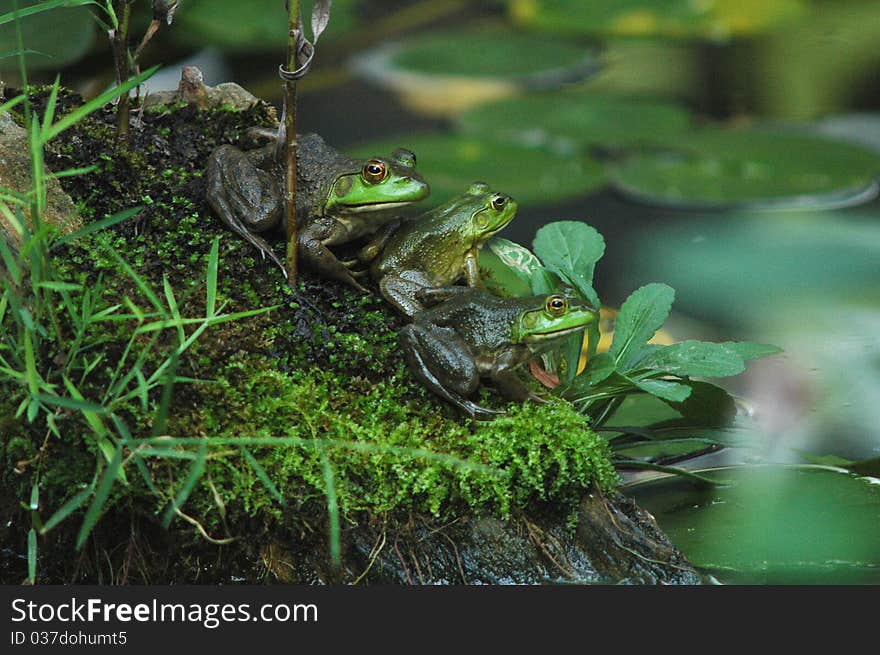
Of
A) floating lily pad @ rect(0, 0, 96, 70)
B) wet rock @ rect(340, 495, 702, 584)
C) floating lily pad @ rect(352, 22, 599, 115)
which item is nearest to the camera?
wet rock @ rect(340, 495, 702, 584)

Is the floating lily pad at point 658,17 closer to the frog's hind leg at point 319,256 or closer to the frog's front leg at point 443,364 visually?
the frog's hind leg at point 319,256

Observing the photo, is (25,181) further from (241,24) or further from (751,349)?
(241,24)

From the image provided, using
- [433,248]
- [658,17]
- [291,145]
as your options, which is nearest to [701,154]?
[658,17]

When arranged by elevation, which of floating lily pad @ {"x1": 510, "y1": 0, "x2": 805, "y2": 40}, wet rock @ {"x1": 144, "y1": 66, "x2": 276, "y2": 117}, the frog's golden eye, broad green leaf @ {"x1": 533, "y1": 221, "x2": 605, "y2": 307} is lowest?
floating lily pad @ {"x1": 510, "y1": 0, "x2": 805, "y2": 40}

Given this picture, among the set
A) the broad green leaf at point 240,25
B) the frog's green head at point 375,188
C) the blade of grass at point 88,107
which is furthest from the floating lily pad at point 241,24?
the blade of grass at point 88,107

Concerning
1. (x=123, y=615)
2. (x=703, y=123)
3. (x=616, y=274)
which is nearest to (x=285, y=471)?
(x=123, y=615)

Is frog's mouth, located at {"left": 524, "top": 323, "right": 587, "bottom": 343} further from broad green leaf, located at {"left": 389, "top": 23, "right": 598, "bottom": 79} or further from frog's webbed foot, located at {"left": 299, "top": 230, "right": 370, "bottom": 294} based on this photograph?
broad green leaf, located at {"left": 389, "top": 23, "right": 598, "bottom": 79}

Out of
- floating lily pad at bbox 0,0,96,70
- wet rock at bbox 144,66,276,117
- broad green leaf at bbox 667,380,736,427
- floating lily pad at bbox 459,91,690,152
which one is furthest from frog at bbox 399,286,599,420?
floating lily pad at bbox 0,0,96,70
